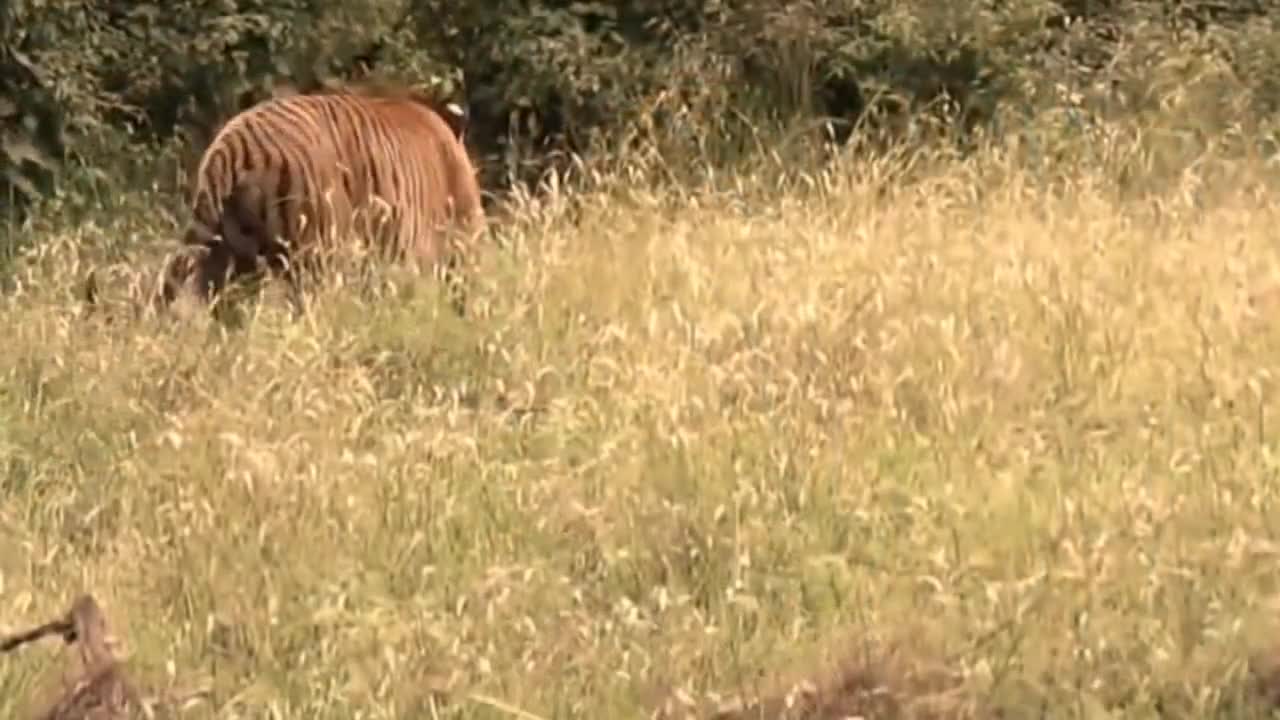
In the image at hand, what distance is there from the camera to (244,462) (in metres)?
5.59

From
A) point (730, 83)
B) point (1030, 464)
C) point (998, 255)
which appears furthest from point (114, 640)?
point (730, 83)

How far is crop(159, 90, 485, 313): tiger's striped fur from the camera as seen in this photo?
301 inches

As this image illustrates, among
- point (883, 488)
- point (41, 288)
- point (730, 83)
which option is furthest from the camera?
point (730, 83)

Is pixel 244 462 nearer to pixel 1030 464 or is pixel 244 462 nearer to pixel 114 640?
pixel 114 640

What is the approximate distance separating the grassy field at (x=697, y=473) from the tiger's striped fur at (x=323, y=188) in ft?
1.04

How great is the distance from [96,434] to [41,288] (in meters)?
1.62

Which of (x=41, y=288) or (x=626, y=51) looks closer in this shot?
(x=41, y=288)

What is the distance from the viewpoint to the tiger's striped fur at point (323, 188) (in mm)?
7648

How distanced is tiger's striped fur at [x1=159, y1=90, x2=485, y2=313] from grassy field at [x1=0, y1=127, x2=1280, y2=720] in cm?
32

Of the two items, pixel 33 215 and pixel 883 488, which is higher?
pixel 883 488

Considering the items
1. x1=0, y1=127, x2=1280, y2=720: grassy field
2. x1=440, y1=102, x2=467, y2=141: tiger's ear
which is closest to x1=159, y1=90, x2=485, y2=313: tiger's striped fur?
x1=440, y1=102, x2=467, y2=141: tiger's ear

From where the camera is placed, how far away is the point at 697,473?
543cm

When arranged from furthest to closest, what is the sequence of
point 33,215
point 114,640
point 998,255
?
point 33,215, point 998,255, point 114,640

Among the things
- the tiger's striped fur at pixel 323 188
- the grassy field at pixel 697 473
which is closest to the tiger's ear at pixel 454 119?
the tiger's striped fur at pixel 323 188
